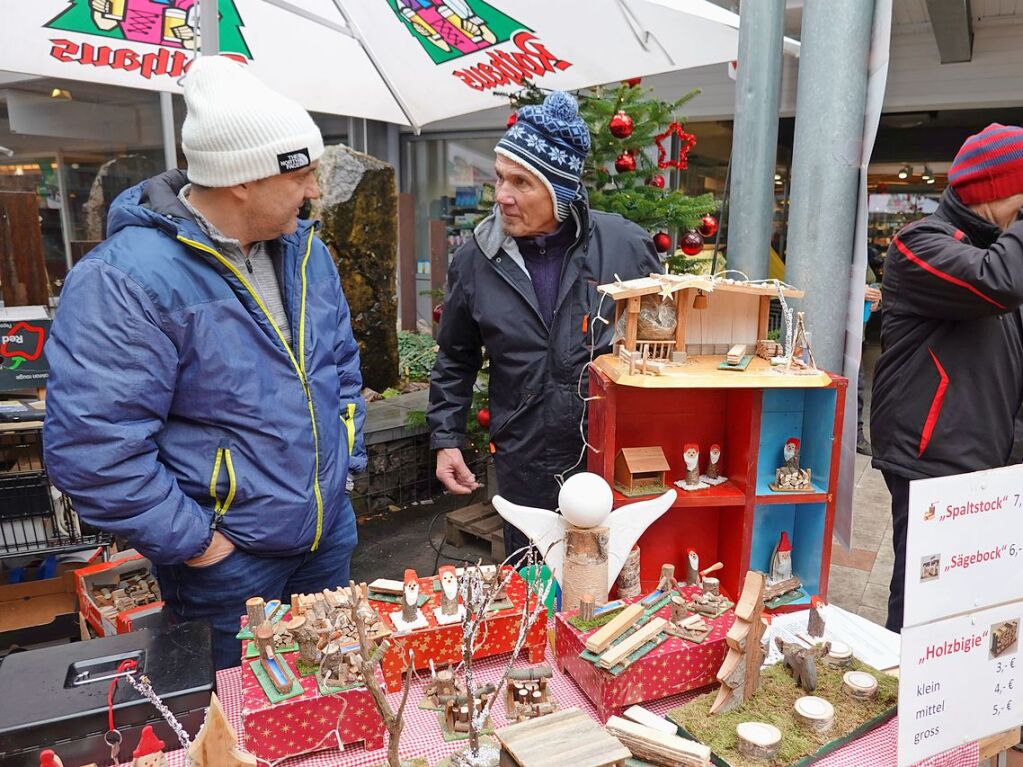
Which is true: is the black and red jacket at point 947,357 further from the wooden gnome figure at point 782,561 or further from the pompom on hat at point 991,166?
the wooden gnome figure at point 782,561

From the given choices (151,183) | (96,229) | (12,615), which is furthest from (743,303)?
(96,229)

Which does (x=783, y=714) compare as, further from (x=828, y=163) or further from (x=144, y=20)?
(x=144, y=20)

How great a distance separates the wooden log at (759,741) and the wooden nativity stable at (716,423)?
0.65 meters

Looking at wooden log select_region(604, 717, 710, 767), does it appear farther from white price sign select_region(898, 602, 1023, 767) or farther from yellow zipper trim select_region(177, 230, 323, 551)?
yellow zipper trim select_region(177, 230, 323, 551)

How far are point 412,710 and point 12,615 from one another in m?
2.30

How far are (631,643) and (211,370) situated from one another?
1.15 meters

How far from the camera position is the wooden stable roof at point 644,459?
6.73 feet

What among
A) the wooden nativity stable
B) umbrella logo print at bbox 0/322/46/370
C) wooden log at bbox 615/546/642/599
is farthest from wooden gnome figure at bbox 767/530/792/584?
umbrella logo print at bbox 0/322/46/370

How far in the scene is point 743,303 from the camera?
2.11 m

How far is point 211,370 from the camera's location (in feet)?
5.84

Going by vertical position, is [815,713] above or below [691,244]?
below

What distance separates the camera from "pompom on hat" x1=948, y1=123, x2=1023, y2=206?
2098 mm

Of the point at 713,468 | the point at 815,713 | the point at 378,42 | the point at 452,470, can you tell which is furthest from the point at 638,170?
the point at 815,713

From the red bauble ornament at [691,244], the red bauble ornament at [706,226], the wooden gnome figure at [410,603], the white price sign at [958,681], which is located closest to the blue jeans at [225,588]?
the wooden gnome figure at [410,603]
